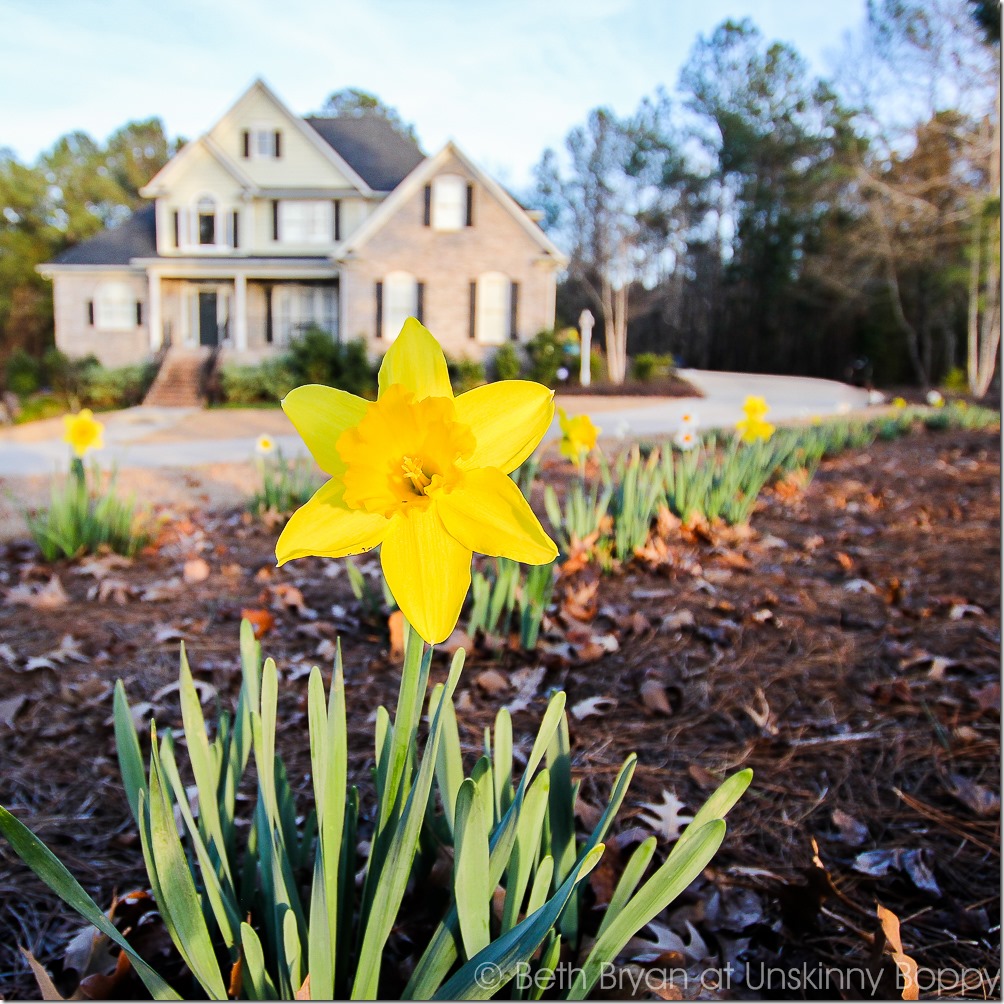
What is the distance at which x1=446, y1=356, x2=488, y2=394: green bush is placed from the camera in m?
7.90

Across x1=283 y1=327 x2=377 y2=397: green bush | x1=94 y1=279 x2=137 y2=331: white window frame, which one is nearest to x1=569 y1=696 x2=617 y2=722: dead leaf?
x1=283 y1=327 x2=377 y2=397: green bush

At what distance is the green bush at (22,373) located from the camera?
7.77m

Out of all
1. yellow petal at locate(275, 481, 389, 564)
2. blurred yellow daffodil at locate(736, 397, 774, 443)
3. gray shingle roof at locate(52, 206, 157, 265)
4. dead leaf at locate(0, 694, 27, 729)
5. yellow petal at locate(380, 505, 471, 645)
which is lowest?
dead leaf at locate(0, 694, 27, 729)

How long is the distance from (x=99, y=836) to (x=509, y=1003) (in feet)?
1.89

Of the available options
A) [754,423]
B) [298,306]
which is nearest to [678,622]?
[754,423]

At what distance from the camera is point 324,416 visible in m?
0.46

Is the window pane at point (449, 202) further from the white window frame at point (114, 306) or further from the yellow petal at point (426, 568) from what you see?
the yellow petal at point (426, 568)

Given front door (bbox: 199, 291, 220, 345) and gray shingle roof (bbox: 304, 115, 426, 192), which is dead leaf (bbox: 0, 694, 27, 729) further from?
gray shingle roof (bbox: 304, 115, 426, 192)

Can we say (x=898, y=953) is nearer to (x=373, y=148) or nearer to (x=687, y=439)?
(x=687, y=439)

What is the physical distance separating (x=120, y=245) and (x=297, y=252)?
260 cm

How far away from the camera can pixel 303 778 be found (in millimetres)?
943

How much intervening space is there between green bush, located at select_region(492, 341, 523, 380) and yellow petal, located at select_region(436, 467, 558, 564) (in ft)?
24.5

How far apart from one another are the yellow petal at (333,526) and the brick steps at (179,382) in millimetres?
8525

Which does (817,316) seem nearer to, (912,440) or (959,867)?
(912,440)
